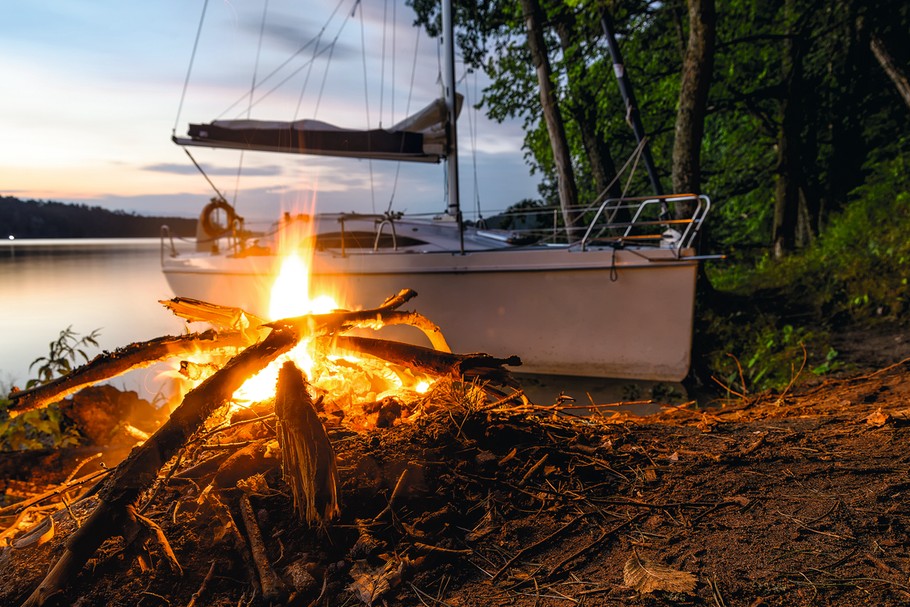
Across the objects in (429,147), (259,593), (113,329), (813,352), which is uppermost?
(429,147)

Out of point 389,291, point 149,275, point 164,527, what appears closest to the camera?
point 164,527

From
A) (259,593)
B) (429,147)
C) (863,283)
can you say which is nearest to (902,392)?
(259,593)

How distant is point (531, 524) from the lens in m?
2.28

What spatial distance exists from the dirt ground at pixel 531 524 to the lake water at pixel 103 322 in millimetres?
744

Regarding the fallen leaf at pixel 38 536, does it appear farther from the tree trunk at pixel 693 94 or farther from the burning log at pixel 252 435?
the tree trunk at pixel 693 94

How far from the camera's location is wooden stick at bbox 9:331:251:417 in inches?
119

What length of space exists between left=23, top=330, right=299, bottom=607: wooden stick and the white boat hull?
5.29 meters

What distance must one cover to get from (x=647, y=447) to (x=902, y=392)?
105 inches

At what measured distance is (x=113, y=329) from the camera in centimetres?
2003

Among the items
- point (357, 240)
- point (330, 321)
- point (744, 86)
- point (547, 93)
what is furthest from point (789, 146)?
point (330, 321)

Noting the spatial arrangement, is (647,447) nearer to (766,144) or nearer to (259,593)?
(259,593)

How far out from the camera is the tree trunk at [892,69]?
367 inches

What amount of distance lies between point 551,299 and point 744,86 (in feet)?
34.1

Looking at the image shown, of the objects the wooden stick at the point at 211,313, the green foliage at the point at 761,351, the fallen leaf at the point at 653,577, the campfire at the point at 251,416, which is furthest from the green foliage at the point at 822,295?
the wooden stick at the point at 211,313
